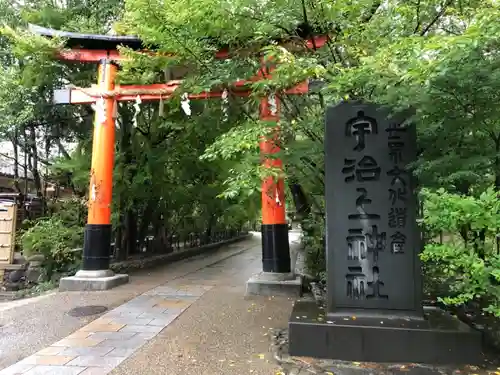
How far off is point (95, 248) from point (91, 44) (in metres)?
4.55

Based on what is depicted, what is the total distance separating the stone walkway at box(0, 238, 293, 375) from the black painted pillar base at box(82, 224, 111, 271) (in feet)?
5.13

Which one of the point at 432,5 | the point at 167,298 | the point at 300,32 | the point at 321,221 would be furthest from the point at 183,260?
the point at 432,5

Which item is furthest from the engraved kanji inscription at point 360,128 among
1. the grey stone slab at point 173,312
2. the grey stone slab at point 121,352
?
the grey stone slab at point 173,312

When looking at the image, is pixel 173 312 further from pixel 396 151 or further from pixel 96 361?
pixel 396 151

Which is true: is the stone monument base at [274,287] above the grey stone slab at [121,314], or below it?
above

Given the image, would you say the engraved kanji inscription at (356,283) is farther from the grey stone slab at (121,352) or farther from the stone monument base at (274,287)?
the stone monument base at (274,287)

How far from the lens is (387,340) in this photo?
462cm

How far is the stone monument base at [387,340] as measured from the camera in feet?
14.8

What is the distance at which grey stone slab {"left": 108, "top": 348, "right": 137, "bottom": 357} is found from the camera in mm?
4758

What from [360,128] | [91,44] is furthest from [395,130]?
[91,44]

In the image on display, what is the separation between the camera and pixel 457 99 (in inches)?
169

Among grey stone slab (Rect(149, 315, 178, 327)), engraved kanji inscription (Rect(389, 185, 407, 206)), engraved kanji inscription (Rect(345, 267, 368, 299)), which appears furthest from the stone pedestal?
engraved kanji inscription (Rect(389, 185, 407, 206))

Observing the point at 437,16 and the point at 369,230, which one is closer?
the point at 369,230

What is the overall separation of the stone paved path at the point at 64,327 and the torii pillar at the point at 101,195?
23.6 inches
